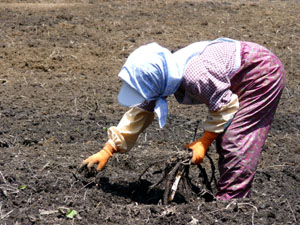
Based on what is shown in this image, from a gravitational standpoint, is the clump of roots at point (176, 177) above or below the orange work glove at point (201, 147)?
below

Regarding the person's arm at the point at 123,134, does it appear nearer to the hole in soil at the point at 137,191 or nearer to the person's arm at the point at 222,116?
the hole in soil at the point at 137,191

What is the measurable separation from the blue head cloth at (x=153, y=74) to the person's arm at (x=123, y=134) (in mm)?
354

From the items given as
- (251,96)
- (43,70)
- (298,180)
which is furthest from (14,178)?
(43,70)

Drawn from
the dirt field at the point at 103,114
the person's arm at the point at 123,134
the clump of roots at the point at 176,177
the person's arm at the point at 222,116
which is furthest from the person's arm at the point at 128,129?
the person's arm at the point at 222,116

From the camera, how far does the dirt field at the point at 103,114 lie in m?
3.74

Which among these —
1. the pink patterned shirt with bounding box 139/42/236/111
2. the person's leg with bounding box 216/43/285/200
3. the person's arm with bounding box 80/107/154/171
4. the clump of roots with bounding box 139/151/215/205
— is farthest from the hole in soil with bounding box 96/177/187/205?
the pink patterned shirt with bounding box 139/42/236/111

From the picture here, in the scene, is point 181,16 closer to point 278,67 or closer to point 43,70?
point 43,70

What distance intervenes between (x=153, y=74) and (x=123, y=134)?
0.63m

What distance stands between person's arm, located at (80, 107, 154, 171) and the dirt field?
0.23m

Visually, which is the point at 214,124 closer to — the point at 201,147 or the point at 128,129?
the point at 201,147

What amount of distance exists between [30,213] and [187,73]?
1258 millimetres

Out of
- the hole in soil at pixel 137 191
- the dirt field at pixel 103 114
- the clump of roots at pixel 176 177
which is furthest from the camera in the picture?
the hole in soil at pixel 137 191

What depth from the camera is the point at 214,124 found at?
151 inches

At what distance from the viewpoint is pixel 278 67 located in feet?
13.4
